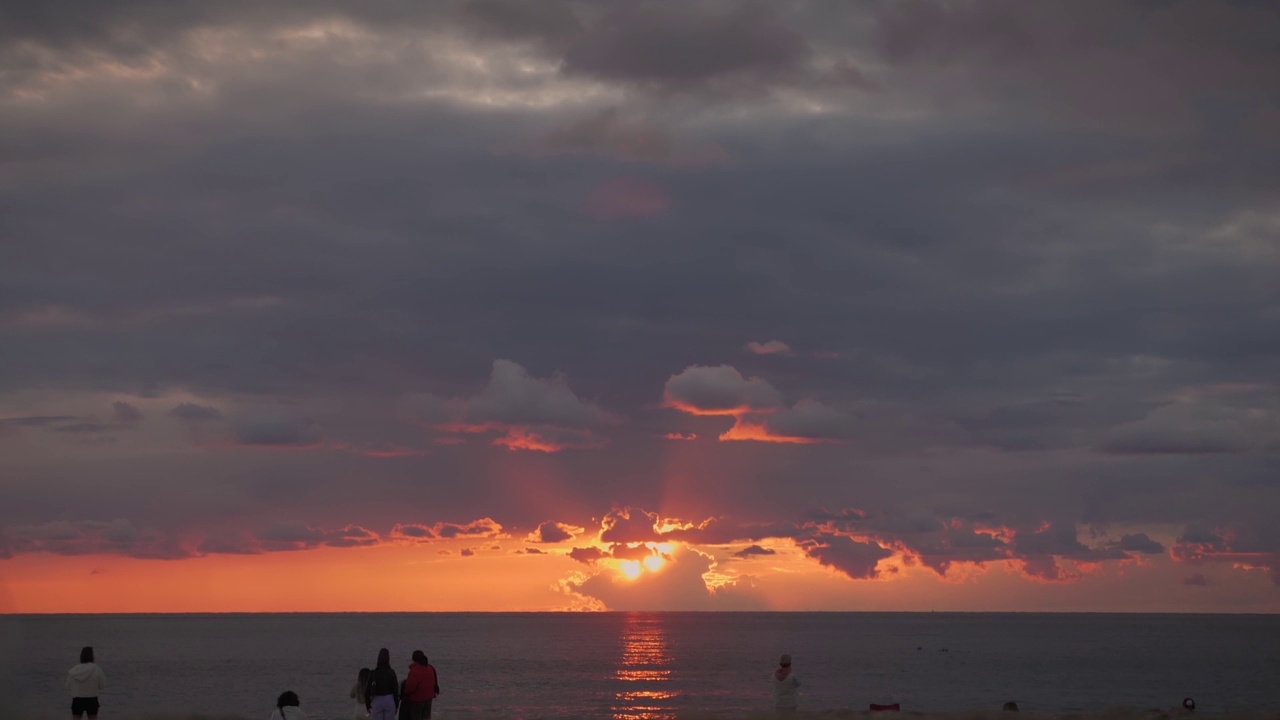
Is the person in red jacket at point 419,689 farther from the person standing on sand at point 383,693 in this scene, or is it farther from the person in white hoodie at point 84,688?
the person in white hoodie at point 84,688

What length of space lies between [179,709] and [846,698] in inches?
1620

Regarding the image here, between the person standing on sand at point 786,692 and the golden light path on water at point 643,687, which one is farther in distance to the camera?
the golden light path on water at point 643,687

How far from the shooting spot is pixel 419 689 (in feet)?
74.2

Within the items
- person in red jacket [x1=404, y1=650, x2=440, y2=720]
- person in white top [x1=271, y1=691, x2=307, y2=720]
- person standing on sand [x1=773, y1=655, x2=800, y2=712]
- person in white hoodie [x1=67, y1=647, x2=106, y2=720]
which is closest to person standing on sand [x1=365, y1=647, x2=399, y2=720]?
person in red jacket [x1=404, y1=650, x2=440, y2=720]

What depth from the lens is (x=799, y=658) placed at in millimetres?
132375

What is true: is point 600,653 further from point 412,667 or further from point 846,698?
point 412,667

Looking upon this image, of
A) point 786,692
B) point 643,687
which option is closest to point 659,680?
point 643,687

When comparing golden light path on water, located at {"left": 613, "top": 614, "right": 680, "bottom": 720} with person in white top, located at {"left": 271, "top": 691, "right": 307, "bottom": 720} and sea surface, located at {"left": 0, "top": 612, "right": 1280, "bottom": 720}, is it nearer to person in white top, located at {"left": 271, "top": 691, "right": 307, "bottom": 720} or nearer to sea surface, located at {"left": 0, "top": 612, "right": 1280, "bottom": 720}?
sea surface, located at {"left": 0, "top": 612, "right": 1280, "bottom": 720}

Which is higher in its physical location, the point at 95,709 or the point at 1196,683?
the point at 95,709

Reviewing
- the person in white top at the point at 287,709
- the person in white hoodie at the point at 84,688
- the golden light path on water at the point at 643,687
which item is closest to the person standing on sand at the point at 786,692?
the golden light path on water at the point at 643,687

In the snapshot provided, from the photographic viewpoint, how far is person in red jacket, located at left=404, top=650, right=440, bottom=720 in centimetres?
2258

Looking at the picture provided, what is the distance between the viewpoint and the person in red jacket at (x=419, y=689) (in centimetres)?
2258

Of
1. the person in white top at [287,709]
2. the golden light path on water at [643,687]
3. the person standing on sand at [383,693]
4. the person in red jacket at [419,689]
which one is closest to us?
the person in white top at [287,709]

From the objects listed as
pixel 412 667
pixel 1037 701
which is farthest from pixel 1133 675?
pixel 412 667
